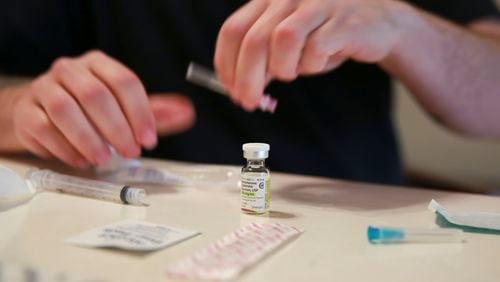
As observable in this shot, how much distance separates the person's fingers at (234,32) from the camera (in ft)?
1.76

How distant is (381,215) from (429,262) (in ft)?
0.37

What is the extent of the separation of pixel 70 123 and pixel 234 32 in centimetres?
18

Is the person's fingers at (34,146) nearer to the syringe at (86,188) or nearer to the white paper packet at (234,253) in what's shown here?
the syringe at (86,188)

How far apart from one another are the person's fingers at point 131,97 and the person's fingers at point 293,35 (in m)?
0.13

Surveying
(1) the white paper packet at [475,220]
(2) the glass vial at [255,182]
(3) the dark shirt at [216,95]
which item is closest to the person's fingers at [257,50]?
(2) the glass vial at [255,182]

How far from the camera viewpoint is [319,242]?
0.40 meters

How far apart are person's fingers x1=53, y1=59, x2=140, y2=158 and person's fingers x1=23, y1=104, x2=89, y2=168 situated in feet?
0.13

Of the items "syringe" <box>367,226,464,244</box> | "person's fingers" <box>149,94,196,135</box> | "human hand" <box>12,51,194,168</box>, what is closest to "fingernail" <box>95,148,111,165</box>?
"human hand" <box>12,51,194,168</box>

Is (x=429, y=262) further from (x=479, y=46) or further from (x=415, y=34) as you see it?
(x=479, y=46)

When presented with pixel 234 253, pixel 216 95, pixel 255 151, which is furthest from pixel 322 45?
pixel 216 95

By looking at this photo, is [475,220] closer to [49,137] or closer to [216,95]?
[49,137]

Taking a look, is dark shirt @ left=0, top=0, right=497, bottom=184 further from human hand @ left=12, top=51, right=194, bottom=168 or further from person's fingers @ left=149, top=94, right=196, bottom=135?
human hand @ left=12, top=51, right=194, bottom=168

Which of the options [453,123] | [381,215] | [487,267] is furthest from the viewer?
[453,123]

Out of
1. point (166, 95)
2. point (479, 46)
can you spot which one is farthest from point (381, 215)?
point (166, 95)
